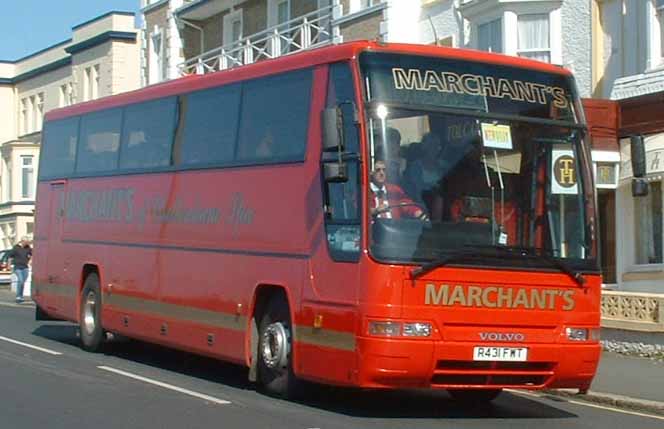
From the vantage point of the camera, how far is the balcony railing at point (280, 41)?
97.9 ft

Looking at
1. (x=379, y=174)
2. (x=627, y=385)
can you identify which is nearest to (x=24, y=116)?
(x=627, y=385)

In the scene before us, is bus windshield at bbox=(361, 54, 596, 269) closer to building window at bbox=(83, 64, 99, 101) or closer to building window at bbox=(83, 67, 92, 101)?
building window at bbox=(83, 64, 99, 101)

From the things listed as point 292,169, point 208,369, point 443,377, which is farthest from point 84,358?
point 443,377

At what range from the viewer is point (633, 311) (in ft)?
62.6

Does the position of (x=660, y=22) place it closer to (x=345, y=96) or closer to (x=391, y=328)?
(x=345, y=96)

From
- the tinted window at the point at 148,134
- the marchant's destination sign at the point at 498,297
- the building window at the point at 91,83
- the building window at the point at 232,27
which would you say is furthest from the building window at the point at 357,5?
the building window at the point at 91,83

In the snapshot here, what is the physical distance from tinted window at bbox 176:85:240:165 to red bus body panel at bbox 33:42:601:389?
178 millimetres

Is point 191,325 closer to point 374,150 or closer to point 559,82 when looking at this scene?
point 374,150

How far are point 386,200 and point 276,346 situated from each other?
2393 millimetres

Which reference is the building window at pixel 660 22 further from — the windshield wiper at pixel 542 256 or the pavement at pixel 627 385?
the windshield wiper at pixel 542 256

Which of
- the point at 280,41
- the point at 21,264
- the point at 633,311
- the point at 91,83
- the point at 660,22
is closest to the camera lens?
the point at 633,311

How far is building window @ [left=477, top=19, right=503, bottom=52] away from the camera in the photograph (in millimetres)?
23673

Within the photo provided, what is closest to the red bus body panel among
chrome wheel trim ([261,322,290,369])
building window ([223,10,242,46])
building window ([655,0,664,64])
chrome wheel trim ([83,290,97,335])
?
chrome wheel trim ([261,322,290,369])

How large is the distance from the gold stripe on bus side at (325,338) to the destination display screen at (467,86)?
2241mm
